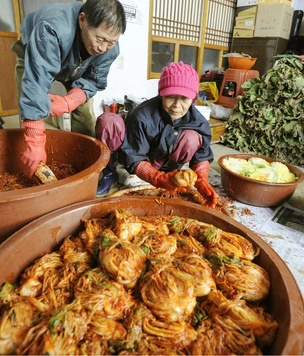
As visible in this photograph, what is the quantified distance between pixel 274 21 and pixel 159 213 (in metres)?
6.29

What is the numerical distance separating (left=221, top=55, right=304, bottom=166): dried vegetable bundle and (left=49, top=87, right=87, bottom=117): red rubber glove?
10.6ft

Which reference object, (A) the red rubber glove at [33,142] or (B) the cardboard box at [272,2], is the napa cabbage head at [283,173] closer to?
(A) the red rubber glove at [33,142]

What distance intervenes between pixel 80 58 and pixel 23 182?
3.84 feet

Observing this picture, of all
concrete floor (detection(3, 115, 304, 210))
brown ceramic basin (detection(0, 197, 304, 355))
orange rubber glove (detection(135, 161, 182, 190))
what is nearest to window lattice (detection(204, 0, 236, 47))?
concrete floor (detection(3, 115, 304, 210))

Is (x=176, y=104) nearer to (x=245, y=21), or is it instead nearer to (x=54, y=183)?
(x=54, y=183)

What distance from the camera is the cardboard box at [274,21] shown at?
5906 mm

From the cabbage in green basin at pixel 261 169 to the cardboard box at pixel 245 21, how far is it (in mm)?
4673

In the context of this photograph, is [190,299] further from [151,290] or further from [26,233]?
[26,233]

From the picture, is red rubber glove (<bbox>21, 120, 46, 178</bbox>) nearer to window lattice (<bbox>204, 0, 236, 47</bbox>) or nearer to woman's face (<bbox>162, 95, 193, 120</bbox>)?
woman's face (<bbox>162, 95, 193, 120</bbox>)

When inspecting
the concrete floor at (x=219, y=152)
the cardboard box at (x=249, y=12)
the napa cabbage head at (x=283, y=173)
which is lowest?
the concrete floor at (x=219, y=152)

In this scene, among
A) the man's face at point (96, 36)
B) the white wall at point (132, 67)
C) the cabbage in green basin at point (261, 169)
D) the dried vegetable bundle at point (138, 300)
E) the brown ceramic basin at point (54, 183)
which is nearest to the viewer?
the dried vegetable bundle at point (138, 300)

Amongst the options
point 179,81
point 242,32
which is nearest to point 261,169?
point 179,81

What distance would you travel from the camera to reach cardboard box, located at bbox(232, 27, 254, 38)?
6.48 m

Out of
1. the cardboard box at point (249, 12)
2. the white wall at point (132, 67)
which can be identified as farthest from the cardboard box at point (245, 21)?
the white wall at point (132, 67)
